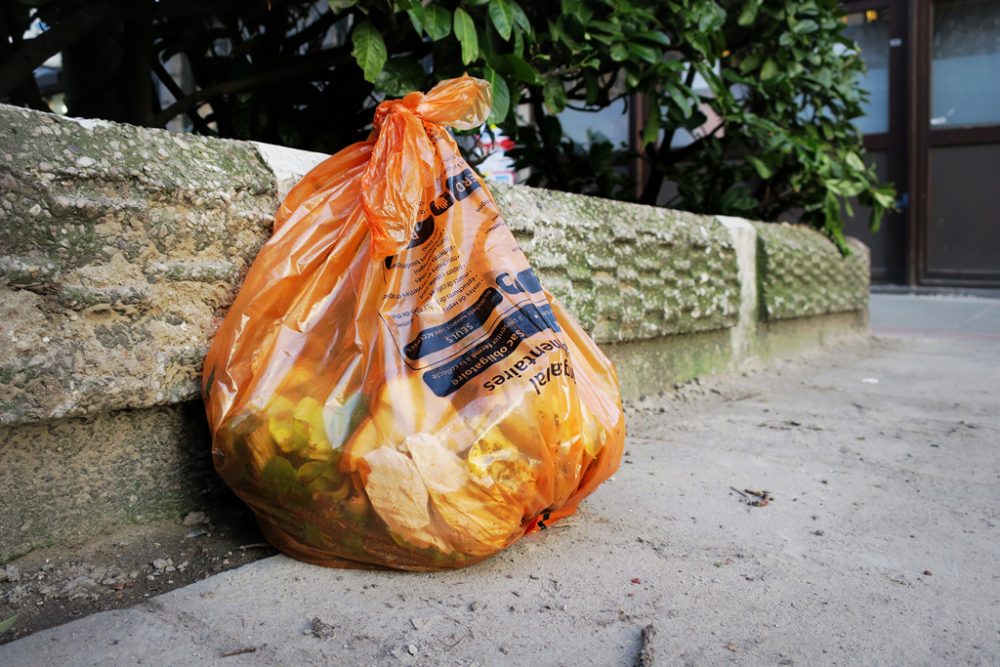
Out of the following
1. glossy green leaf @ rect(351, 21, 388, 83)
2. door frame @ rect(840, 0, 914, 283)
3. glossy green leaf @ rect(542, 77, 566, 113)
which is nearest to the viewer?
glossy green leaf @ rect(351, 21, 388, 83)

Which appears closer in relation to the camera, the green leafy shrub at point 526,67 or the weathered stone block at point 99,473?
the weathered stone block at point 99,473

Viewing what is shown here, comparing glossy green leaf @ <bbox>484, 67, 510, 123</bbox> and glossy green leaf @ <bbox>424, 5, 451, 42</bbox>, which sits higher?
glossy green leaf @ <bbox>424, 5, 451, 42</bbox>

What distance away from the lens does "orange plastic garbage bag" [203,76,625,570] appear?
1323mm

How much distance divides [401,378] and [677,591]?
1.89ft

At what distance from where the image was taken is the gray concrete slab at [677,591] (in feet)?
3.79

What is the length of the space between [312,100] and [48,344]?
5.14 ft

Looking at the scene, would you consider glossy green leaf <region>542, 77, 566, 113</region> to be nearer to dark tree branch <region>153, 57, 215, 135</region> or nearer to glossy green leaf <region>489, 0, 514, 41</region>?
glossy green leaf <region>489, 0, 514, 41</region>

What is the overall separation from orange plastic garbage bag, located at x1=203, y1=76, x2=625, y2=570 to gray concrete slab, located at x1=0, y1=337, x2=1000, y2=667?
0.34ft

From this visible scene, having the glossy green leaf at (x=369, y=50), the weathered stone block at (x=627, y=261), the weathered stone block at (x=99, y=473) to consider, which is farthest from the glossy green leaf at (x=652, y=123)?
the weathered stone block at (x=99, y=473)

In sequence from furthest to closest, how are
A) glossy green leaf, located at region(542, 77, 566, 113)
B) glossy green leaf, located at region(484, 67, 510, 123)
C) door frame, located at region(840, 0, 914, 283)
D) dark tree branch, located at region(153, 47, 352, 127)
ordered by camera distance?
door frame, located at region(840, 0, 914, 283)
glossy green leaf, located at region(542, 77, 566, 113)
dark tree branch, located at region(153, 47, 352, 127)
glossy green leaf, located at region(484, 67, 510, 123)

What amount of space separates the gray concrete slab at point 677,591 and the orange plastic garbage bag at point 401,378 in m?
0.10

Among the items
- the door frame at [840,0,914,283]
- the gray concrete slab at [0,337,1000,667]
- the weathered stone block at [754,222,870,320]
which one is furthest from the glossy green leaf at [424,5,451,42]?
the door frame at [840,0,914,283]

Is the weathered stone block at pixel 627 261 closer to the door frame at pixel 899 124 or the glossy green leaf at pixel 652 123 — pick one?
the glossy green leaf at pixel 652 123

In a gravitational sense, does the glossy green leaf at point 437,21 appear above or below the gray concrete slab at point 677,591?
above
